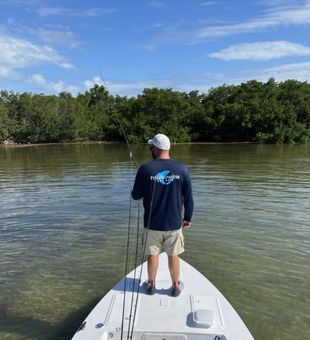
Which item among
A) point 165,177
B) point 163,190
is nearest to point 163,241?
point 163,190

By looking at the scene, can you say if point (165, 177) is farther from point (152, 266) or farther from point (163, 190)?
point (152, 266)

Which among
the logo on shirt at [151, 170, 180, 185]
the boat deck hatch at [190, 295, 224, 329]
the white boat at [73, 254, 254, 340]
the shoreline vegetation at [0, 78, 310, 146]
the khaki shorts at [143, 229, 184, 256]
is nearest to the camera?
the white boat at [73, 254, 254, 340]

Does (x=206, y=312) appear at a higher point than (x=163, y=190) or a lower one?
lower

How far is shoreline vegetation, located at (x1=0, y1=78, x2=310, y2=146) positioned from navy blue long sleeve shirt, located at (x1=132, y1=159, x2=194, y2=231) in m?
56.8

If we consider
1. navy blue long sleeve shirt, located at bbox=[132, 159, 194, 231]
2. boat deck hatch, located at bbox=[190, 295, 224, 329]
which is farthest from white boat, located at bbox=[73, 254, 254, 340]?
navy blue long sleeve shirt, located at bbox=[132, 159, 194, 231]

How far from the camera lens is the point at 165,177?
5141 mm

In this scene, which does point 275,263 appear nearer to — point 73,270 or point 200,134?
point 73,270

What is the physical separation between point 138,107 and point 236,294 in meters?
65.6

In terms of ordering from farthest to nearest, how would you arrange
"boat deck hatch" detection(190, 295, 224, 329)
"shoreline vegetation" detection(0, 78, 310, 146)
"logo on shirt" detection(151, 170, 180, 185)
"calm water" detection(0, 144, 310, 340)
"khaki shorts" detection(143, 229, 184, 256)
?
"shoreline vegetation" detection(0, 78, 310, 146), "calm water" detection(0, 144, 310, 340), "khaki shorts" detection(143, 229, 184, 256), "logo on shirt" detection(151, 170, 180, 185), "boat deck hatch" detection(190, 295, 224, 329)

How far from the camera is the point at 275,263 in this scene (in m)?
8.47

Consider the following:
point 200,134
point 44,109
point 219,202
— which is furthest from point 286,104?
point 219,202

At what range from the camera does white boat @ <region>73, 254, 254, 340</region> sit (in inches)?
174

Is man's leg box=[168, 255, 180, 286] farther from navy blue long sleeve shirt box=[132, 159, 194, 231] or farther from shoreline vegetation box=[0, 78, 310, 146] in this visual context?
shoreline vegetation box=[0, 78, 310, 146]

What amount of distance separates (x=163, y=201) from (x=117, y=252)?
14.6 feet
